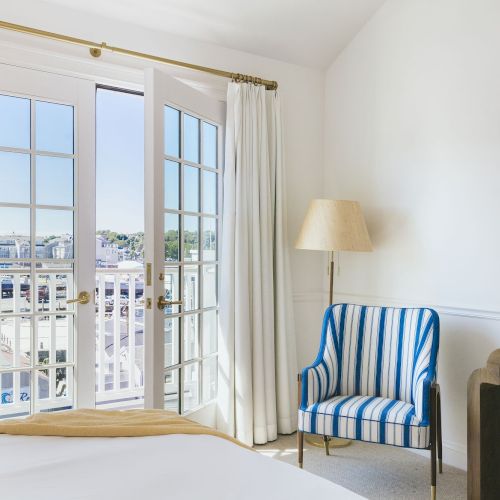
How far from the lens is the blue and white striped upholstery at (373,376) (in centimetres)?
251

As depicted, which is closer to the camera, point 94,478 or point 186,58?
point 94,478

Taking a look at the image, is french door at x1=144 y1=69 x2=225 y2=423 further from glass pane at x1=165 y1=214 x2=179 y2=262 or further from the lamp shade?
the lamp shade

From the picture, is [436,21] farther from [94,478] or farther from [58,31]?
[94,478]

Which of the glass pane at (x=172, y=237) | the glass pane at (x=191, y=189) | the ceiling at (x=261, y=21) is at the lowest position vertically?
the glass pane at (x=172, y=237)

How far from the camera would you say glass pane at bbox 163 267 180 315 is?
2992 millimetres

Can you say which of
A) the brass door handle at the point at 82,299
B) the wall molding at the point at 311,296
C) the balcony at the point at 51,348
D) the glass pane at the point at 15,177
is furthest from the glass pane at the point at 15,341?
the wall molding at the point at 311,296

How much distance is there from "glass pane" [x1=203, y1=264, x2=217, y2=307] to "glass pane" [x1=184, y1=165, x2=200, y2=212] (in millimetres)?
384

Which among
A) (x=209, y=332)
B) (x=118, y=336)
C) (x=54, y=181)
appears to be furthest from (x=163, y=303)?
(x=118, y=336)

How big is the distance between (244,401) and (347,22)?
2.47 m

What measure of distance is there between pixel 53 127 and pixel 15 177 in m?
0.33

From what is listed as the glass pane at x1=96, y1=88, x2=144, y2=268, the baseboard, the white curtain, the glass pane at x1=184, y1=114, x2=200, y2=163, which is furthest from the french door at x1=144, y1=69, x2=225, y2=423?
the glass pane at x1=96, y1=88, x2=144, y2=268

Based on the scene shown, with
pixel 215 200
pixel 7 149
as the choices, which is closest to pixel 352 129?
pixel 215 200

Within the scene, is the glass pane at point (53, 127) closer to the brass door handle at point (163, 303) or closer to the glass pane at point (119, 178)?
the brass door handle at point (163, 303)

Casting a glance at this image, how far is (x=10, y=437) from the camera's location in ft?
4.95
